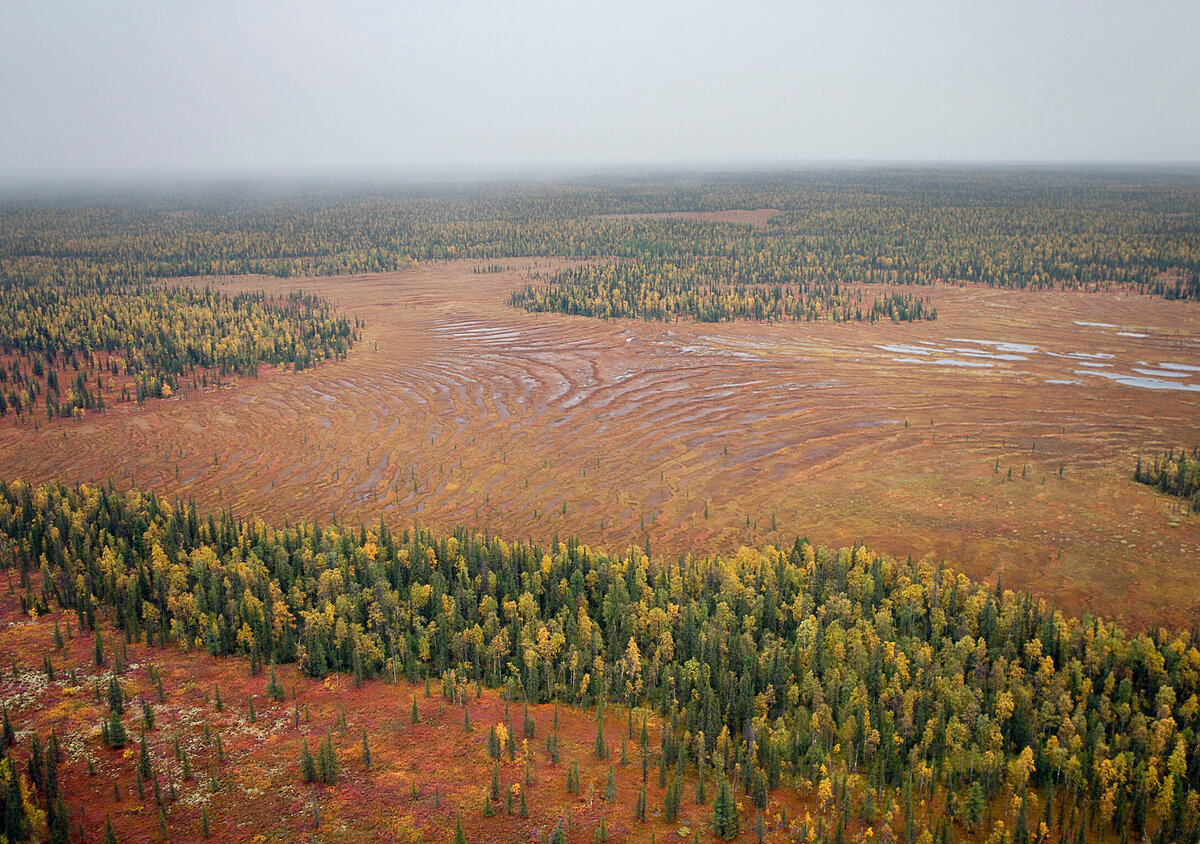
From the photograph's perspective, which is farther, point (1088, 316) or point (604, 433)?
point (1088, 316)

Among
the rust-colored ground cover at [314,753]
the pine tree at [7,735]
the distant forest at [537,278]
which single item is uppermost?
the distant forest at [537,278]

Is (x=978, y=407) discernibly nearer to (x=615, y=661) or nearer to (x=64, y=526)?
(x=615, y=661)

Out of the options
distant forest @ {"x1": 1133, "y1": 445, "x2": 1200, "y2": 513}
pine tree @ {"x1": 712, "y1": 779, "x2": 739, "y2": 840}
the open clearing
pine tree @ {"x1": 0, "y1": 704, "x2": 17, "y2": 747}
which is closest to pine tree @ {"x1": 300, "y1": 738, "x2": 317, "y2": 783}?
pine tree @ {"x1": 0, "y1": 704, "x2": 17, "y2": 747}

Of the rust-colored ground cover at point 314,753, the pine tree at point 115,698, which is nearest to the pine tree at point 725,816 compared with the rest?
the rust-colored ground cover at point 314,753

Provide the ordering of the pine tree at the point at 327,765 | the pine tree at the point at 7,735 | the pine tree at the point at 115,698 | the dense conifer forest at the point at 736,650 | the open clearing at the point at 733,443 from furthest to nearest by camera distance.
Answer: the open clearing at the point at 733,443, the pine tree at the point at 115,698, the pine tree at the point at 7,735, the pine tree at the point at 327,765, the dense conifer forest at the point at 736,650

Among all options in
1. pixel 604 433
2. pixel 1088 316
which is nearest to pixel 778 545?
pixel 604 433

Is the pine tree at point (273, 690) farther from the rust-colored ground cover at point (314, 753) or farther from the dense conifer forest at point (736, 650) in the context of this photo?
the dense conifer forest at point (736, 650)
